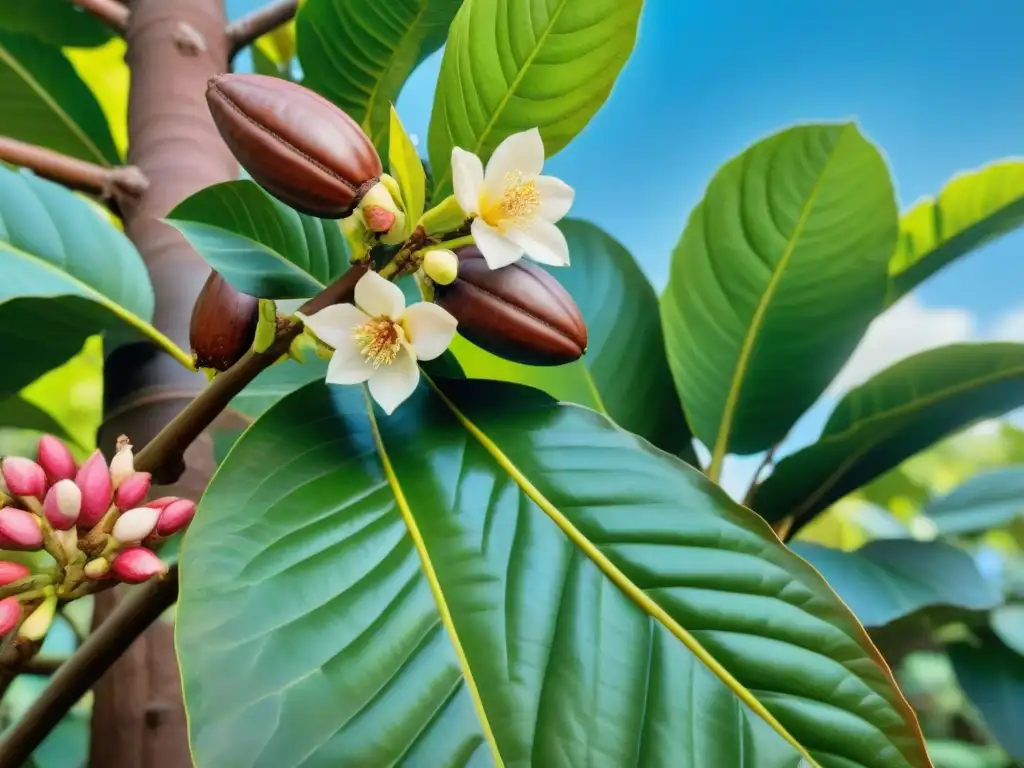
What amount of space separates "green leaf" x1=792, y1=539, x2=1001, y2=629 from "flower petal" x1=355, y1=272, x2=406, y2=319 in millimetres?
361

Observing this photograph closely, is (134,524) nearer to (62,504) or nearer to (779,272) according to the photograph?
(62,504)

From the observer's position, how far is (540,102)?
36 centimetres

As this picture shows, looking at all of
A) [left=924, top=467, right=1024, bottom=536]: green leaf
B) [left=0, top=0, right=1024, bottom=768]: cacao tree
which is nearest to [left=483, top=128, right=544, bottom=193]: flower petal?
[left=0, top=0, right=1024, bottom=768]: cacao tree

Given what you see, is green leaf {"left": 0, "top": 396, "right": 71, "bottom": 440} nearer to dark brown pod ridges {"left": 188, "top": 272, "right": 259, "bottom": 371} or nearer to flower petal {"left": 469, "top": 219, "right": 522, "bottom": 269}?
dark brown pod ridges {"left": 188, "top": 272, "right": 259, "bottom": 371}

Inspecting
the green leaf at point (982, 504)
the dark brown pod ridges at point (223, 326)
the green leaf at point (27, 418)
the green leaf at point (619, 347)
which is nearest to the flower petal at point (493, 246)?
the dark brown pod ridges at point (223, 326)

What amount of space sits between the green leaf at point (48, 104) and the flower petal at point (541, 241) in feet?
1.89

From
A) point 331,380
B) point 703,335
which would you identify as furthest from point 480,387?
point 703,335

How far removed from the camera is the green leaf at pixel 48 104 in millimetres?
680

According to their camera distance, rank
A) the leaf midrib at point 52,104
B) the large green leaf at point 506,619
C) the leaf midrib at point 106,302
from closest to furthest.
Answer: the large green leaf at point 506,619
the leaf midrib at point 106,302
the leaf midrib at point 52,104

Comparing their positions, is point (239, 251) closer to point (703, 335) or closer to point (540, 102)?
point (540, 102)

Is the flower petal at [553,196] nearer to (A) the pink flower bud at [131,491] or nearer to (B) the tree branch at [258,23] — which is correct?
(A) the pink flower bud at [131,491]

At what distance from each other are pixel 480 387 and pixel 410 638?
0.43 ft

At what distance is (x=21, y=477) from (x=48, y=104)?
0.54 m

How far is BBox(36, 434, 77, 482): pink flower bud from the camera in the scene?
31 centimetres
